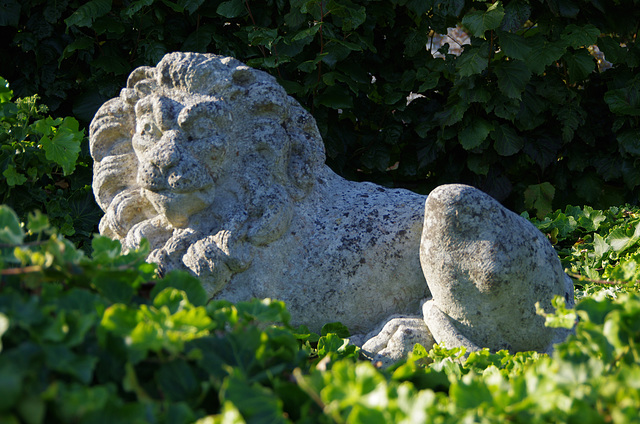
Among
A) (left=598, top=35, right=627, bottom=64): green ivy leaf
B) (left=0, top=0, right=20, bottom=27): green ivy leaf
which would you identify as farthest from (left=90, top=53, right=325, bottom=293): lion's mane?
(left=598, top=35, right=627, bottom=64): green ivy leaf

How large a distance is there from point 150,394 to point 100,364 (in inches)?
4.0

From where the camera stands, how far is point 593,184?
4930mm

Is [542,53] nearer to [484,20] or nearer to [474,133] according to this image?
[484,20]

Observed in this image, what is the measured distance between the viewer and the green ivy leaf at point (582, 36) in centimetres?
450

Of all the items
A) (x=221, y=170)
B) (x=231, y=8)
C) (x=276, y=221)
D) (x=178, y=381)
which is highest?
(x=178, y=381)

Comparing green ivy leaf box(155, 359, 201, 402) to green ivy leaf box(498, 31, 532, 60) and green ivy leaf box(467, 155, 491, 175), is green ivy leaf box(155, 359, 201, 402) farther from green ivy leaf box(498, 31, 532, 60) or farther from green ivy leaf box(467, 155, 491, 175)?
green ivy leaf box(467, 155, 491, 175)

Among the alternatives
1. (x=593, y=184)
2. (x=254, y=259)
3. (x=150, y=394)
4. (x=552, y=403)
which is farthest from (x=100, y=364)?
(x=593, y=184)

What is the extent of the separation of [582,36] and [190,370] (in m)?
4.23

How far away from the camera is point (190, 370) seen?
1.14 meters

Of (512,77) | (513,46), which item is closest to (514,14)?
(513,46)

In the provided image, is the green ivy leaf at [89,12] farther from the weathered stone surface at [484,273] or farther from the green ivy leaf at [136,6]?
the weathered stone surface at [484,273]

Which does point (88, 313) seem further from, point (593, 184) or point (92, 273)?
point (593, 184)

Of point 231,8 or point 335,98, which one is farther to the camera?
point 335,98

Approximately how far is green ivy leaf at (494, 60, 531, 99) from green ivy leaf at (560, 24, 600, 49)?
43 centimetres
